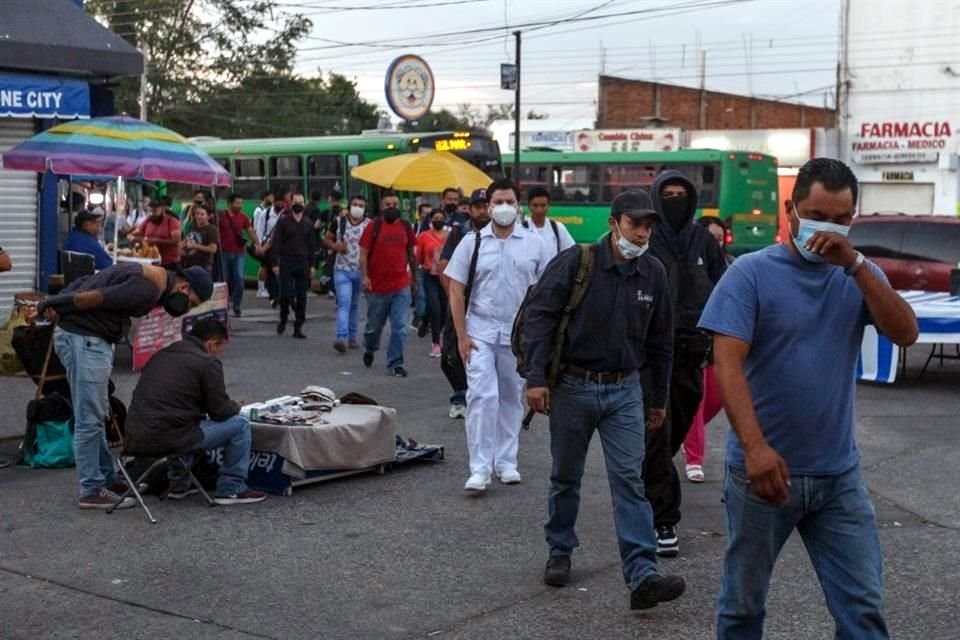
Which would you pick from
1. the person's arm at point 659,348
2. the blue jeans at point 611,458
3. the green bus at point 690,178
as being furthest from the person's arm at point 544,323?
the green bus at point 690,178

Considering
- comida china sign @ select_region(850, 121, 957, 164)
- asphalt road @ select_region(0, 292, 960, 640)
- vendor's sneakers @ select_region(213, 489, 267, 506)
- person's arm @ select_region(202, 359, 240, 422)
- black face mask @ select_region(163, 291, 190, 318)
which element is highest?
comida china sign @ select_region(850, 121, 957, 164)

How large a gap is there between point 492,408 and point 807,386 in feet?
15.2

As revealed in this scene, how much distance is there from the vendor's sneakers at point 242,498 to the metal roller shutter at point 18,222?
9.06 m

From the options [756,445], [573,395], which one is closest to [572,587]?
[573,395]

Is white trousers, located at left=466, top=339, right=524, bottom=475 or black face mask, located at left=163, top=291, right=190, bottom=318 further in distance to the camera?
white trousers, located at left=466, top=339, right=524, bottom=475

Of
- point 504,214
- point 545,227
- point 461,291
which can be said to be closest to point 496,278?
point 461,291

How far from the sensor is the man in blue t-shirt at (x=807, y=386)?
4.33 m

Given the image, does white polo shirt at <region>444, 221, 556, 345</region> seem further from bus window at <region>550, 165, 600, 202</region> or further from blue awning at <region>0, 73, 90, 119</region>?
bus window at <region>550, 165, 600, 202</region>

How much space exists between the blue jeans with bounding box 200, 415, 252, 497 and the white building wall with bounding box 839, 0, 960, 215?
4091 cm

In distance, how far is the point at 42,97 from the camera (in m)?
16.0

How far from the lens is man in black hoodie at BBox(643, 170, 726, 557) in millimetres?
7336

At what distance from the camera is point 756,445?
4270mm

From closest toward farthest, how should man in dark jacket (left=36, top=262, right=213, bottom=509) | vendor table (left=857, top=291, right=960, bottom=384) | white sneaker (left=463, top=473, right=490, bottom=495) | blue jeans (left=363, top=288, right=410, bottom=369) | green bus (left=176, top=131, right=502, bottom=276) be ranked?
man in dark jacket (left=36, top=262, right=213, bottom=509) < white sneaker (left=463, top=473, right=490, bottom=495) < vendor table (left=857, top=291, right=960, bottom=384) < blue jeans (left=363, top=288, right=410, bottom=369) < green bus (left=176, top=131, right=502, bottom=276)

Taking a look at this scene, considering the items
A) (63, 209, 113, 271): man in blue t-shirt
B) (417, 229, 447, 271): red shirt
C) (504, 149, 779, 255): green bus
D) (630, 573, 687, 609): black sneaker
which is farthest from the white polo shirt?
(504, 149, 779, 255): green bus
